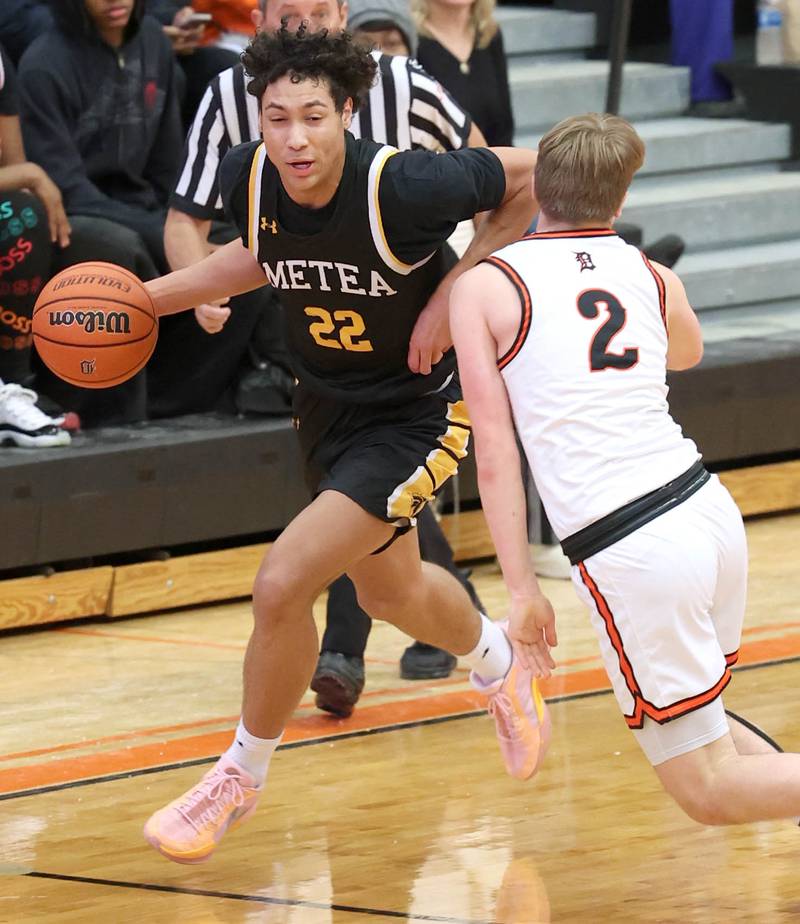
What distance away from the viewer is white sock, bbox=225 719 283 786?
4.16 meters

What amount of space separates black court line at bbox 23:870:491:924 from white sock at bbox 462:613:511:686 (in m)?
1.13

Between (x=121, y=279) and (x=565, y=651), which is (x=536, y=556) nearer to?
(x=565, y=651)

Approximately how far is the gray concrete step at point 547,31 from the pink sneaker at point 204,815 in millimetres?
6359

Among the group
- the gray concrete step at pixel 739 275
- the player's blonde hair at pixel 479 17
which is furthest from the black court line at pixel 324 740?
the gray concrete step at pixel 739 275

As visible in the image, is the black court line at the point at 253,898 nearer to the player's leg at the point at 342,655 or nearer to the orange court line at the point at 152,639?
the player's leg at the point at 342,655

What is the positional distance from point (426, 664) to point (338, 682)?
0.52 m

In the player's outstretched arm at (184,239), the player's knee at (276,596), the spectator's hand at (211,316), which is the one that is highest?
the spectator's hand at (211,316)

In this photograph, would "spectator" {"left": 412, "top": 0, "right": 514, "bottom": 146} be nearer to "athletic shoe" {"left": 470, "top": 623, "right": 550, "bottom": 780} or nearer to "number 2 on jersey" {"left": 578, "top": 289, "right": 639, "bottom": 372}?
"athletic shoe" {"left": 470, "top": 623, "right": 550, "bottom": 780}

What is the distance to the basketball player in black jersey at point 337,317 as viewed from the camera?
4.01 m

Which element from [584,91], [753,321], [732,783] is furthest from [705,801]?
[584,91]

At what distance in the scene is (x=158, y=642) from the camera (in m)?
6.16

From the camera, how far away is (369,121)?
16.5 ft

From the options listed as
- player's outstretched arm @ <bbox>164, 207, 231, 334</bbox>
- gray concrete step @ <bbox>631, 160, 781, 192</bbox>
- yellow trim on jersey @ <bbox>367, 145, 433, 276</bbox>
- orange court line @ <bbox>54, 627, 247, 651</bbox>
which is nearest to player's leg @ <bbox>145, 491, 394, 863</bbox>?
yellow trim on jersey @ <bbox>367, 145, 433, 276</bbox>

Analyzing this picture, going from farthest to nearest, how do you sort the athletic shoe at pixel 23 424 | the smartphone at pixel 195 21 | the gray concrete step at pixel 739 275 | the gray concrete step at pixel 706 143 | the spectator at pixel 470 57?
the gray concrete step at pixel 706 143 → the gray concrete step at pixel 739 275 → the smartphone at pixel 195 21 → the spectator at pixel 470 57 → the athletic shoe at pixel 23 424
